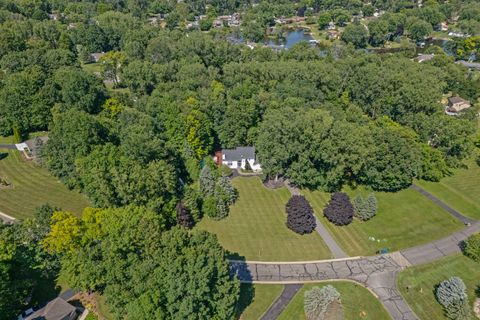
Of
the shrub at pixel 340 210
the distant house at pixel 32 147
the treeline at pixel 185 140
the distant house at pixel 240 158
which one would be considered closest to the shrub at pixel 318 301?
the treeline at pixel 185 140

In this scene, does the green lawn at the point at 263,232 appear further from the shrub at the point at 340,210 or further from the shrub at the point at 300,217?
the shrub at the point at 340,210

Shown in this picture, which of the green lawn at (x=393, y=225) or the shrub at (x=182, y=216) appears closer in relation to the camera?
the shrub at (x=182, y=216)

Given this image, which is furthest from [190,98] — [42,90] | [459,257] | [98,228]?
[459,257]

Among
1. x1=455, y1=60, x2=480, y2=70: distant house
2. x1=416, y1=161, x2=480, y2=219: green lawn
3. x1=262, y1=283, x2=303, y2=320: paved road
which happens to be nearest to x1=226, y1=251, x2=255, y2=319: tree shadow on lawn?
x1=262, y1=283, x2=303, y2=320: paved road

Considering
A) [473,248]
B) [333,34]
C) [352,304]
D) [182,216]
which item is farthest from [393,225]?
[333,34]

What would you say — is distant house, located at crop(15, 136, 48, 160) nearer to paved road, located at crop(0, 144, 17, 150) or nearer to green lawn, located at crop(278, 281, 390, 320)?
paved road, located at crop(0, 144, 17, 150)

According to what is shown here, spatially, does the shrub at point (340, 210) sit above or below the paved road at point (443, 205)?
above

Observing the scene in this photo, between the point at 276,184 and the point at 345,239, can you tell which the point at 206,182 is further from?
the point at 345,239
